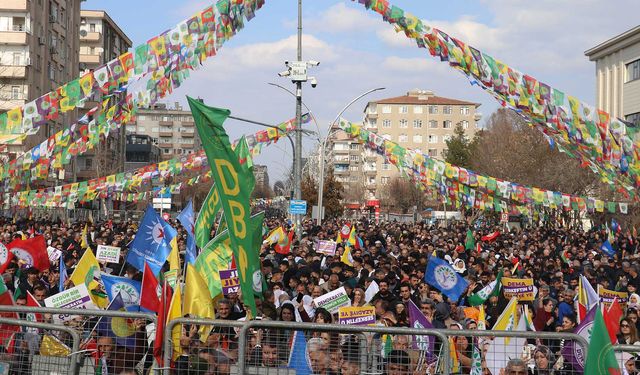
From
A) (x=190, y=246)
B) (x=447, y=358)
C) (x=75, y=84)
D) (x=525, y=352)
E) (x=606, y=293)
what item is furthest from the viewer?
(x=75, y=84)

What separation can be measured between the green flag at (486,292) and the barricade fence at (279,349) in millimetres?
5897

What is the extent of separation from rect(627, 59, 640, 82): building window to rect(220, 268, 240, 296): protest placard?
42820 millimetres

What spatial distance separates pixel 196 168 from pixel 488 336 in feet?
72.6

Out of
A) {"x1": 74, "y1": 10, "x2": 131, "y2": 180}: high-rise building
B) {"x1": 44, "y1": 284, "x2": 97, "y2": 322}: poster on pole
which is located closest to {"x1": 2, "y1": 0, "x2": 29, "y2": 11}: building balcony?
{"x1": 74, "y1": 10, "x2": 131, "y2": 180}: high-rise building

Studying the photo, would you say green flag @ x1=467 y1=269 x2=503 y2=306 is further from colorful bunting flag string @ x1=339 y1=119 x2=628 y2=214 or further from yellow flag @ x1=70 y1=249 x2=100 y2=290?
colorful bunting flag string @ x1=339 y1=119 x2=628 y2=214

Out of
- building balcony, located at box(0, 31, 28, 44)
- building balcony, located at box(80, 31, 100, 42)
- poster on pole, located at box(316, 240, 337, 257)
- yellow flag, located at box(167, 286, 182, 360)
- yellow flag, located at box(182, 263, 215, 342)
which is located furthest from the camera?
building balcony, located at box(80, 31, 100, 42)

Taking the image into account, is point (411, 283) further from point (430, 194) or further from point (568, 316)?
point (430, 194)

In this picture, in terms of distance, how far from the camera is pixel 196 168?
27.5 metres

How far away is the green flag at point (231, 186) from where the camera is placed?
793cm

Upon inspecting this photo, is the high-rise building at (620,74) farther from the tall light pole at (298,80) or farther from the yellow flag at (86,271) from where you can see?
the yellow flag at (86,271)

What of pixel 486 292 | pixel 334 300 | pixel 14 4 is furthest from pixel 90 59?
pixel 334 300

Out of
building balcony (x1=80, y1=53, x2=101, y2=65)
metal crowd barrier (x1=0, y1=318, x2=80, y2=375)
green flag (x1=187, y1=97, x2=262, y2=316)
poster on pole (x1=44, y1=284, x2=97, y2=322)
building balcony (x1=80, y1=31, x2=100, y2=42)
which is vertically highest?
building balcony (x1=80, y1=31, x2=100, y2=42)

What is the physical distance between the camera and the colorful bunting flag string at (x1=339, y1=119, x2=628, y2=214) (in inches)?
1054

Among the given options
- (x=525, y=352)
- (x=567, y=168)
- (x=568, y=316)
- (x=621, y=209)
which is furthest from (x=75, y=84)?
(x=567, y=168)
